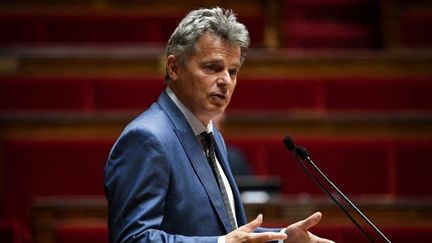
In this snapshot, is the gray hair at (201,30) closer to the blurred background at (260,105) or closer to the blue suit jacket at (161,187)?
the blue suit jacket at (161,187)

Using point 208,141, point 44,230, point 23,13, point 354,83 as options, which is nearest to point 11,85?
point 23,13

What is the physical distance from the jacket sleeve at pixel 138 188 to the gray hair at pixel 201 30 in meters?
0.07

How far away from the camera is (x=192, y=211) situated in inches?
21.4

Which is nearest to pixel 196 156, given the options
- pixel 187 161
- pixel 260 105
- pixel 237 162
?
pixel 187 161

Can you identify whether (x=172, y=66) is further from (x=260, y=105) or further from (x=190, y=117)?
(x=260, y=105)

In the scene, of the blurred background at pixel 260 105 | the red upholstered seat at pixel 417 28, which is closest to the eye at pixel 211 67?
the blurred background at pixel 260 105

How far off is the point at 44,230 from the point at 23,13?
631 millimetres

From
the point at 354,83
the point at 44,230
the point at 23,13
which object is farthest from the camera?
the point at 23,13

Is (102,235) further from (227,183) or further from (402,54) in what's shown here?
(402,54)

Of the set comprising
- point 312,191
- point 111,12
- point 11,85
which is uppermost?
point 111,12

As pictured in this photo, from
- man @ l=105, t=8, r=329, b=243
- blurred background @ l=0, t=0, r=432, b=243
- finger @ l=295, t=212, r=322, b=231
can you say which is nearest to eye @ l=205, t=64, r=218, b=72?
man @ l=105, t=8, r=329, b=243

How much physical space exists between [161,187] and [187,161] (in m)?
0.04

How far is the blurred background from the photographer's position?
3.34ft

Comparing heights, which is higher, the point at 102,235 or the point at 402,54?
the point at 402,54
